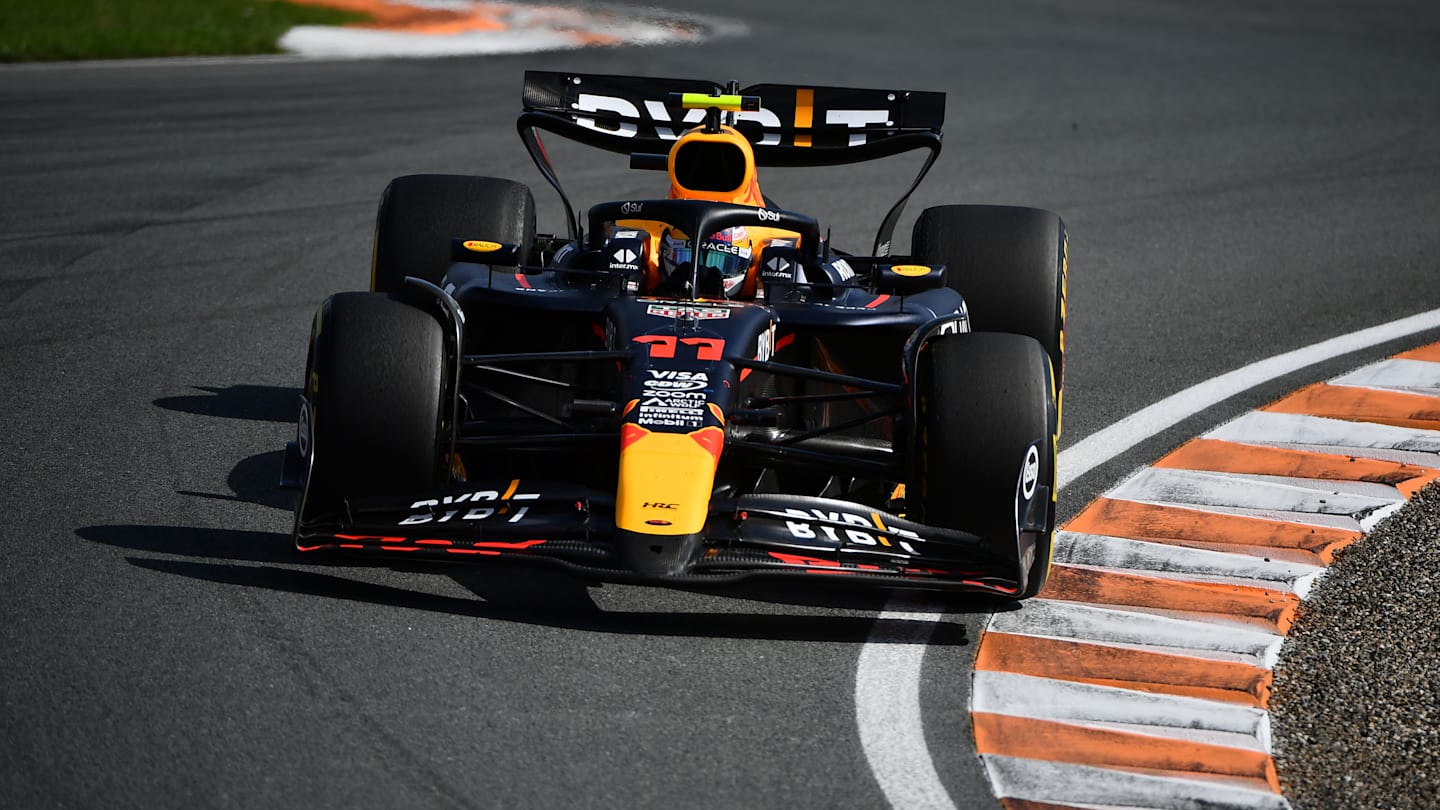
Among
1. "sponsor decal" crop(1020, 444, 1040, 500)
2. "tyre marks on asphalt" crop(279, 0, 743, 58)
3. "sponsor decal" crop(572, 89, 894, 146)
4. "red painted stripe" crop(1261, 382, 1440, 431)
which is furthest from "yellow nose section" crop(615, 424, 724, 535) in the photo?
"tyre marks on asphalt" crop(279, 0, 743, 58)

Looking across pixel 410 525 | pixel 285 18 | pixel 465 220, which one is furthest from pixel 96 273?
pixel 285 18

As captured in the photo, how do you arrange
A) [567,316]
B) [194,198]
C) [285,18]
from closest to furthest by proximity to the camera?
[567,316], [194,198], [285,18]

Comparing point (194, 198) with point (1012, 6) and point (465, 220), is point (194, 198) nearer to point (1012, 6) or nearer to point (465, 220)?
point (465, 220)

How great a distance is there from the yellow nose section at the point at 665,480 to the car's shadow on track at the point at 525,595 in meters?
0.24

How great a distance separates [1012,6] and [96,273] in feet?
55.9

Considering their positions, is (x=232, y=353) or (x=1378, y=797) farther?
(x=232, y=353)

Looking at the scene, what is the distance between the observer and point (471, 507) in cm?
500

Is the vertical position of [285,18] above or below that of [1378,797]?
above

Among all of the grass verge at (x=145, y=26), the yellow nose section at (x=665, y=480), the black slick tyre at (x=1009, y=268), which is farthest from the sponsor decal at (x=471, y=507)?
the grass verge at (x=145, y=26)

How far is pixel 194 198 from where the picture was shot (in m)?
11.8

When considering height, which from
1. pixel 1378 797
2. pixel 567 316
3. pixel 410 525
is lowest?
pixel 1378 797

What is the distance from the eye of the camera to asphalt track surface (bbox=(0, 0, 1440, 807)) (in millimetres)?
4262

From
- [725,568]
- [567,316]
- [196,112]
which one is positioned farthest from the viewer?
[196,112]

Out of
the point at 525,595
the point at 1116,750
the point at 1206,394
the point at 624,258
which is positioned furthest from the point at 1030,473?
the point at 1206,394
